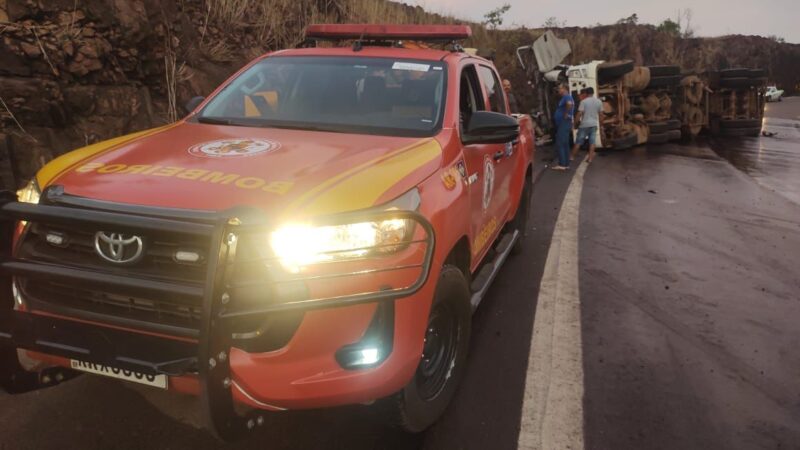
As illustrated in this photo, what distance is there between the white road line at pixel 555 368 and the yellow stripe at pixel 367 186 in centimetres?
141

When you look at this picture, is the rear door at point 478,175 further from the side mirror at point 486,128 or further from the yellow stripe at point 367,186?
the yellow stripe at point 367,186

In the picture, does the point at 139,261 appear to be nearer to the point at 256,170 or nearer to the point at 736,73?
the point at 256,170

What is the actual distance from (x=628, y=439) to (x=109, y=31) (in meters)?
7.36

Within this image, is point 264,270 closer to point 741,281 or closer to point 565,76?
point 741,281

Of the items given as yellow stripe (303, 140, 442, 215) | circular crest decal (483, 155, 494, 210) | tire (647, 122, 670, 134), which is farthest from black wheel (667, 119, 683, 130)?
yellow stripe (303, 140, 442, 215)

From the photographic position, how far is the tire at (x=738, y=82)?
1905 cm

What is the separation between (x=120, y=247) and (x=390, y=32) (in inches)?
126

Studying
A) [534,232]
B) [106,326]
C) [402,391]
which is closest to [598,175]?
[534,232]

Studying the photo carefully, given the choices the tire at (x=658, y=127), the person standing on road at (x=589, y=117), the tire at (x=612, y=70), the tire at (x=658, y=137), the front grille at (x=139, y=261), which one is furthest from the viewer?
the tire at (x=658, y=137)

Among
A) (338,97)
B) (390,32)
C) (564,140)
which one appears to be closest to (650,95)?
(564,140)

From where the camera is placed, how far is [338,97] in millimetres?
3859

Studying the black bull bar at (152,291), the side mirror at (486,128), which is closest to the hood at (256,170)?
the black bull bar at (152,291)

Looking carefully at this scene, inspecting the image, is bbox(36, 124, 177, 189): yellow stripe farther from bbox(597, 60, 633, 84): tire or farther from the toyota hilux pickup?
bbox(597, 60, 633, 84): tire

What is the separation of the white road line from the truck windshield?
1.57 m
